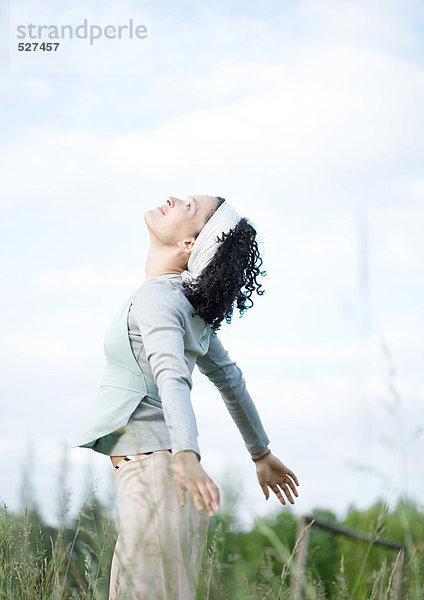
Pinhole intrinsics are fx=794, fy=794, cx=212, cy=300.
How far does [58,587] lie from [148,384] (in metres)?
0.83

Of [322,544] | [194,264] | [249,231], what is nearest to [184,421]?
[194,264]

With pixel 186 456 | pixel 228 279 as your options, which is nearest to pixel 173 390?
pixel 186 456

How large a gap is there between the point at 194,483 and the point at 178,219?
1.33 meters

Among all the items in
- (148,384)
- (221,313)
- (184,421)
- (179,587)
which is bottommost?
(179,587)

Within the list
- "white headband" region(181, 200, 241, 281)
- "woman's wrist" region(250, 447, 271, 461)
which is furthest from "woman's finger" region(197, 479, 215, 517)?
"woman's wrist" region(250, 447, 271, 461)

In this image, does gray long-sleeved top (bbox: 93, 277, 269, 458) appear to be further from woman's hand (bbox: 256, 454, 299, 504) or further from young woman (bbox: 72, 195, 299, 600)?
woman's hand (bbox: 256, 454, 299, 504)

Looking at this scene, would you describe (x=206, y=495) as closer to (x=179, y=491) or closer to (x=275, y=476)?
(x=179, y=491)

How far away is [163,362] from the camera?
109 inches

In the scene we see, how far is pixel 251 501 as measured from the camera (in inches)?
82.4

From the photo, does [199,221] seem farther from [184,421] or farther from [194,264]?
[184,421]

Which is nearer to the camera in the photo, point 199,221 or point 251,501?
point 251,501

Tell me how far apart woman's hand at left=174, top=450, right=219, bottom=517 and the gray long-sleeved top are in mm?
37

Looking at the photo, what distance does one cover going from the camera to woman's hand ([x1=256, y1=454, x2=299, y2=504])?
3.71 meters

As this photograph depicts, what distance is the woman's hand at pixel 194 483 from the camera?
2.38 metres
